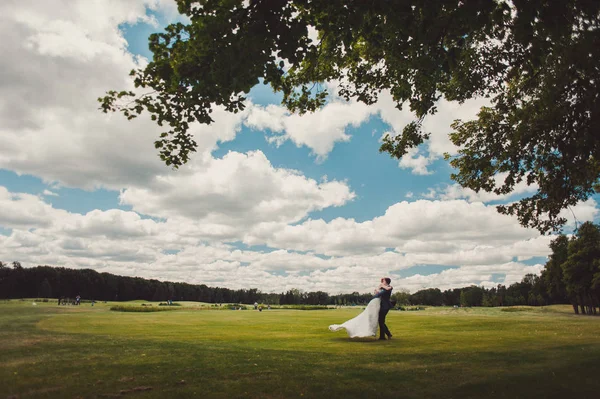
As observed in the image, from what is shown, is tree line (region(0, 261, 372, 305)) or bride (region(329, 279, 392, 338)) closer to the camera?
bride (region(329, 279, 392, 338))

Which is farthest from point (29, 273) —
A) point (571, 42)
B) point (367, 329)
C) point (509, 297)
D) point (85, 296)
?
point (509, 297)

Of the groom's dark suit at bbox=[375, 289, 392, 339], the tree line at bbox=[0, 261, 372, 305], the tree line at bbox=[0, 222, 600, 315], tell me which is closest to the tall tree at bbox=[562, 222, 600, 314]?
the tree line at bbox=[0, 222, 600, 315]

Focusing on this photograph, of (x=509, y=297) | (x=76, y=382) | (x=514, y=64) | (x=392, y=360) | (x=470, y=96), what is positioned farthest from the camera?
(x=509, y=297)

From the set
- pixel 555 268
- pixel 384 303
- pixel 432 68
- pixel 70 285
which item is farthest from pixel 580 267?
pixel 70 285

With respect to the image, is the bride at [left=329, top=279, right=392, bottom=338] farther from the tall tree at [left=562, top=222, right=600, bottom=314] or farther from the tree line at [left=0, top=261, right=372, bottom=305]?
the tree line at [left=0, top=261, right=372, bottom=305]

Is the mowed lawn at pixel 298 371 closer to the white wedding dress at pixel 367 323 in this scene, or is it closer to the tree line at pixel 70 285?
the white wedding dress at pixel 367 323

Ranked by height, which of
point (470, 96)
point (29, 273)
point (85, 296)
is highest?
point (470, 96)

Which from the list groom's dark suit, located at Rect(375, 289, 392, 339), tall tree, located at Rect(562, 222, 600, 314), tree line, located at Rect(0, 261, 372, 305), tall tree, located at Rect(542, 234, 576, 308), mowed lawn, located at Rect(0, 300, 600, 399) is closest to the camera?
mowed lawn, located at Rect(0, 300, 600, 399)

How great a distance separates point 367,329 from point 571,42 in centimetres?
1529

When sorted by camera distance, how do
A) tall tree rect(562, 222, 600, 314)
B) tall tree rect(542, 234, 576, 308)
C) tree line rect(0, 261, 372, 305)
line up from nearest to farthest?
tall tree rect(562, 222, 600, 314)
tall tree rect(542, 234, 576, 308)
tree line rect(0, 261, 372, 305)

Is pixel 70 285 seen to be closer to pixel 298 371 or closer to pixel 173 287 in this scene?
pixel 173 287

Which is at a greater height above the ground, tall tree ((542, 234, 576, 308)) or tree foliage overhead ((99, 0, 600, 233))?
tree foliage overhead ((99, 0, 600, 233))

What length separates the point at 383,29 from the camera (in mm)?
10859

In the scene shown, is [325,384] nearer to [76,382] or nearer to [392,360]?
[392,360]
